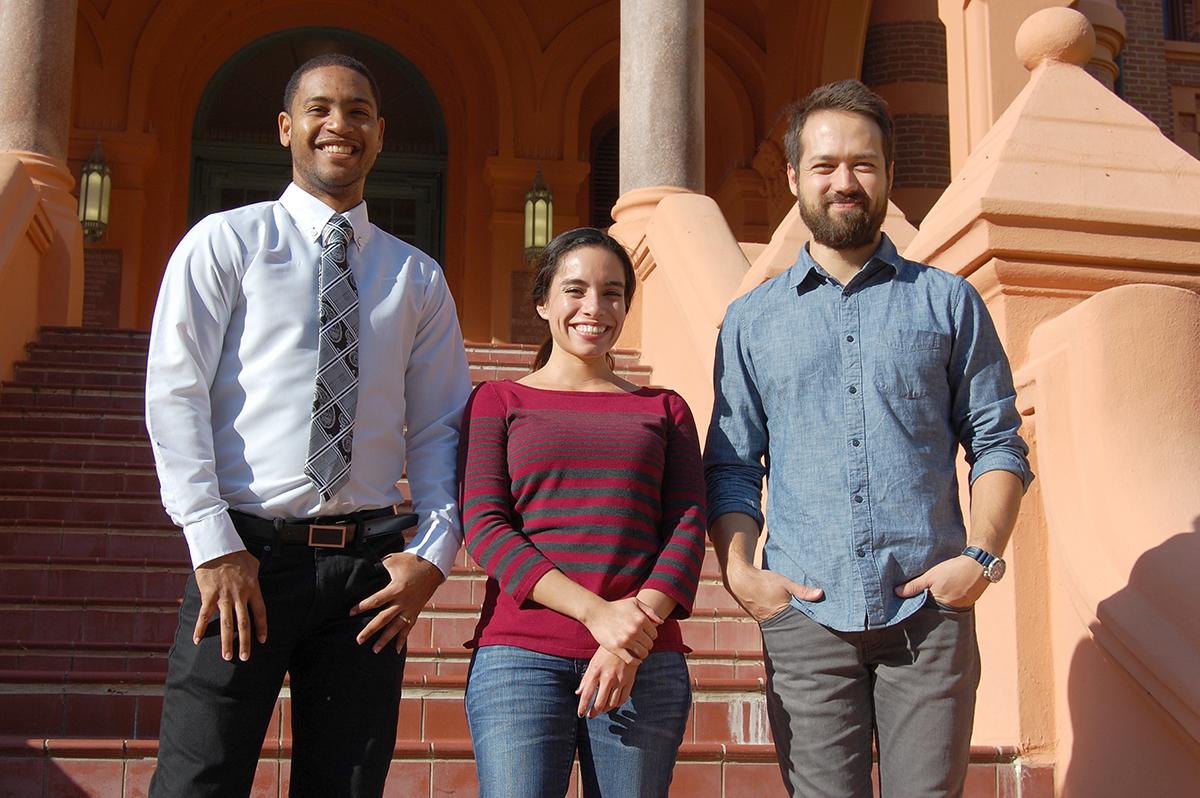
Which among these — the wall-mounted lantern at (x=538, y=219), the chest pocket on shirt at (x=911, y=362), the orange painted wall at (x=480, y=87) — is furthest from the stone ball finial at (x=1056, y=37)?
the orange painted wall at (x=480, y=87)

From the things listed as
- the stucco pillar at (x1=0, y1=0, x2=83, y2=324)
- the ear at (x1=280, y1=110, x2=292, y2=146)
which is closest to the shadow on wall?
the ear at (x1=280, y1=110, x2=292, y2=146)

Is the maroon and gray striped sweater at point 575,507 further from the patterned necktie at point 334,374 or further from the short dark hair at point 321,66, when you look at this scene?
the short dark hair at point 321,66

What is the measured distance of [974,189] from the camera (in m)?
3.45

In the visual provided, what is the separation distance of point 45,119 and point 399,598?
19.9 feet

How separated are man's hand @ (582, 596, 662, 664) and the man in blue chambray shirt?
204mm

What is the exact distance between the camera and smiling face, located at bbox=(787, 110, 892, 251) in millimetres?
2109

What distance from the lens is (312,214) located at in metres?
2.31

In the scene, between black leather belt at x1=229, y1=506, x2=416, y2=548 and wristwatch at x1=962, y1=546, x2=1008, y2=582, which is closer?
wristwatch at x1=962, y1=546, x2=1008, y2=582

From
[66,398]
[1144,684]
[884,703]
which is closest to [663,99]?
[66,398]

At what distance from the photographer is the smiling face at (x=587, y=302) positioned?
2.22m

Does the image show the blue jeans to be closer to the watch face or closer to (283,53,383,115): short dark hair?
the watch face

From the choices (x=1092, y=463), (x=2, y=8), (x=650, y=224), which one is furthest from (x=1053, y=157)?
(x=2, y=8)

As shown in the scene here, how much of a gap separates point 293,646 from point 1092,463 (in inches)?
85.7

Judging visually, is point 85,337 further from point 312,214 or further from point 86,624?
point 312,214
